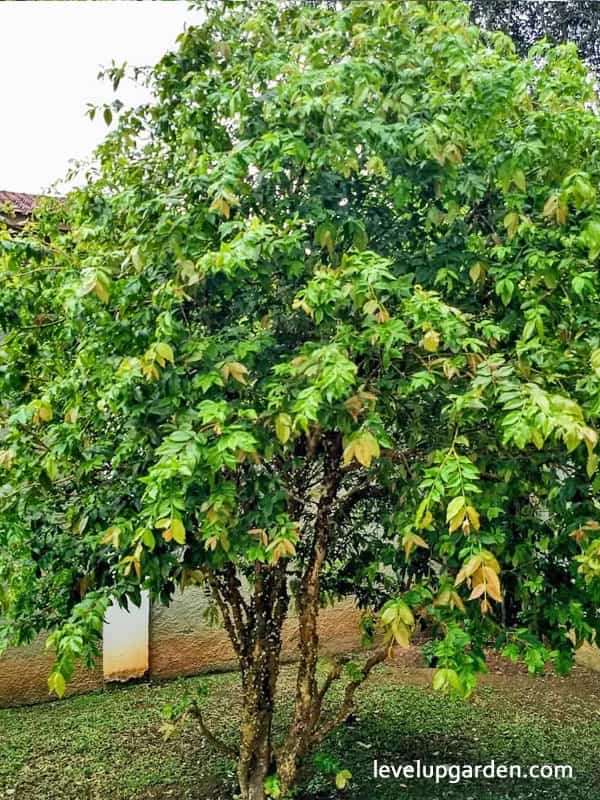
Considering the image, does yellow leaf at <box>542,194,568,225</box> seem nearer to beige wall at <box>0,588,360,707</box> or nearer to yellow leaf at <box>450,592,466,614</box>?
yellow leaf at <box>450,592,466,614</box>

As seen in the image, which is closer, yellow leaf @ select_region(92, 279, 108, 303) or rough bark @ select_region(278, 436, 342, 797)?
yellow leaf @ select_region(92, 279, 108, 303)

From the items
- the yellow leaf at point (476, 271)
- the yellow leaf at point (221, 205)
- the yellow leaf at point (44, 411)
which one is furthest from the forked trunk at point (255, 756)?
the yellow leaf at point (221, 205)

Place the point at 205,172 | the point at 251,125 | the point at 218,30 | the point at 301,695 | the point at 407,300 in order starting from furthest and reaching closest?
the point at 301,695 → the point at 218,30 → the point at 251,125 → the point at 205,172 → the point at 407,300

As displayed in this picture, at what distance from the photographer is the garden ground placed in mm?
3715

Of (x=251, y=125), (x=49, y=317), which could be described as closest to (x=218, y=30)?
(x=251, y=125)

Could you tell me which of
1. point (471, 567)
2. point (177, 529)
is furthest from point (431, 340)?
point (177, 529)

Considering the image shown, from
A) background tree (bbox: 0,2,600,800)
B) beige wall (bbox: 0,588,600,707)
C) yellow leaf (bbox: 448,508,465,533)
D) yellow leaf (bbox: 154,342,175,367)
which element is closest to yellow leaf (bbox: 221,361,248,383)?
background tree (bbox: 0,2,600,800)

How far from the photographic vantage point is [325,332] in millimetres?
2510

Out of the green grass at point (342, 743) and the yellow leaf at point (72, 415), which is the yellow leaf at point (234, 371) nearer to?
the yellow leaf at point (72, 415)

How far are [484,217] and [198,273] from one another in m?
1.11

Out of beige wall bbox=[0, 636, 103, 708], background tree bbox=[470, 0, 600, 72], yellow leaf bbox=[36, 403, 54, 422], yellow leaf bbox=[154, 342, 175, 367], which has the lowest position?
beige wall bbox=[0, 636, 103, 708]

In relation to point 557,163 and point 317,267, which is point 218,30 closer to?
point 317,267

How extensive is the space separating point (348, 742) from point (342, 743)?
0.04 meters

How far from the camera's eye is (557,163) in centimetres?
252
